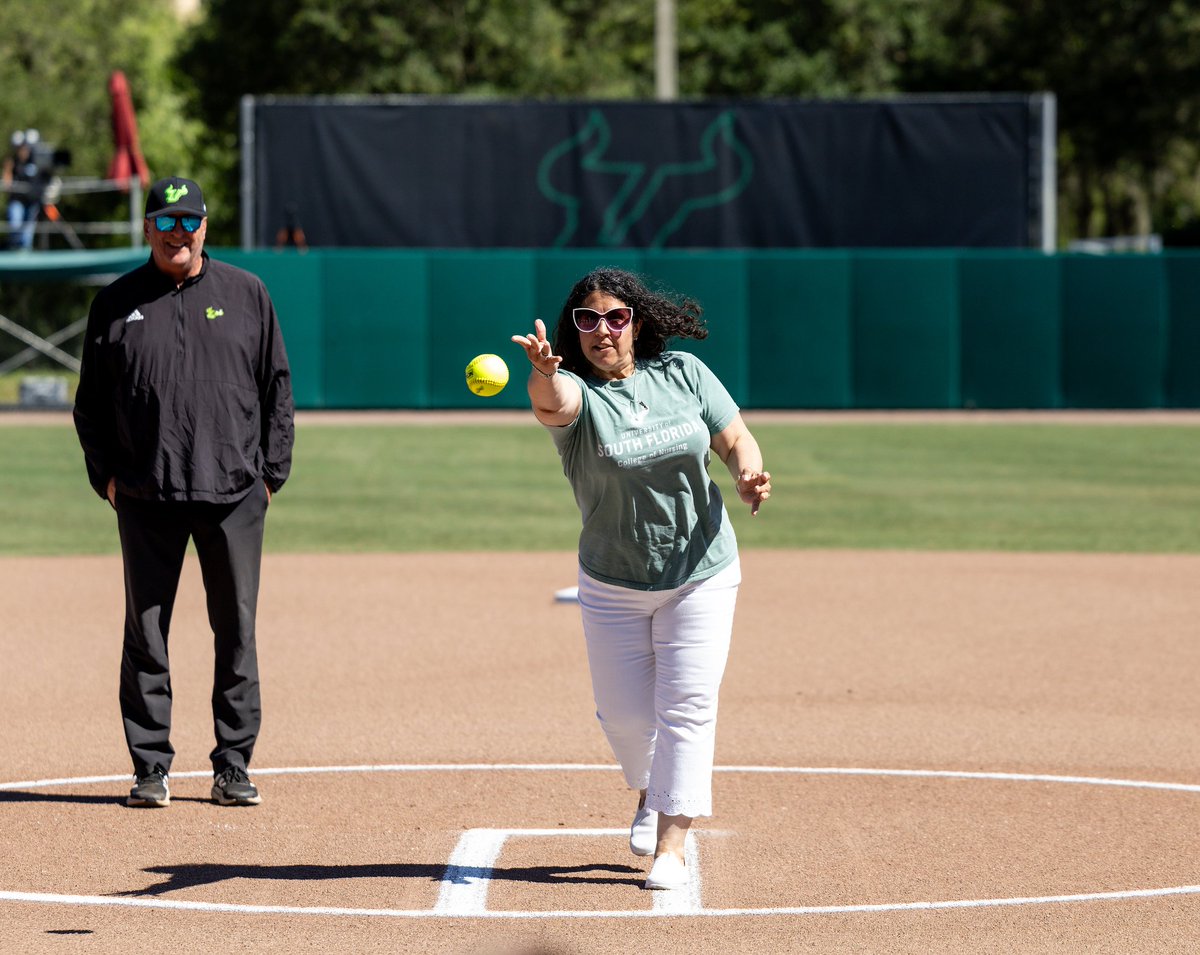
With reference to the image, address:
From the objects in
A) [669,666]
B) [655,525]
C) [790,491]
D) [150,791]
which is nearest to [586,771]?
[150,791]

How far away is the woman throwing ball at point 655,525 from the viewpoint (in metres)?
5.05

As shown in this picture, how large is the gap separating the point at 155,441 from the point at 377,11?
42770 mm

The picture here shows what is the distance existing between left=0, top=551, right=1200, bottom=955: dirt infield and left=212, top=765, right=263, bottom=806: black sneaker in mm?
108

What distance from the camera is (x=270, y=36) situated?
165 ft

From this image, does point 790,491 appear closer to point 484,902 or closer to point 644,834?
point 644,834

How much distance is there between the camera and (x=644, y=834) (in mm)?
5406

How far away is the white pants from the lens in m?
5.11

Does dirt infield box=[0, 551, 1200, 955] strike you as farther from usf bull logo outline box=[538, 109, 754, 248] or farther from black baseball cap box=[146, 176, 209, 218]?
usf bull logo outline box=[538, 109, 754, 248]

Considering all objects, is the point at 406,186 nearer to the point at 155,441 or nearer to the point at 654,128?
the point at 654,128

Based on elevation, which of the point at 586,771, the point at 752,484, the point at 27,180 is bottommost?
the point at 586,771

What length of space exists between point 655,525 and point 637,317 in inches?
24.5

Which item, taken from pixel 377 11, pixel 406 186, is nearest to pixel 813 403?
pixel 406 186

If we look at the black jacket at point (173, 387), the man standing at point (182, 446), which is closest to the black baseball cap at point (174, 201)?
the man standing at point (182, 446)

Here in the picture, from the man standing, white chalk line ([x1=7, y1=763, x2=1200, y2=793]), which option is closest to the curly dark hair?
the man standing
